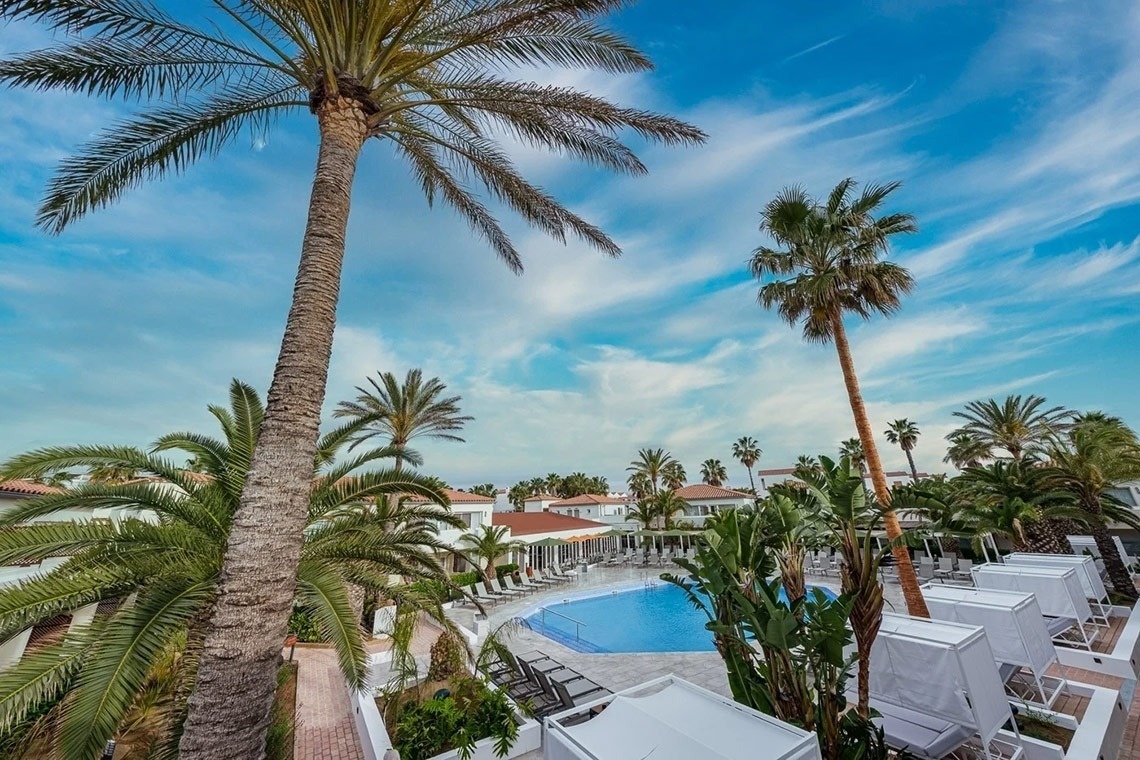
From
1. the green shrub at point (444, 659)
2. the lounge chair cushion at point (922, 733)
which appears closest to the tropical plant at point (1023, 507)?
the lounge chair cushion at point (922, 733)

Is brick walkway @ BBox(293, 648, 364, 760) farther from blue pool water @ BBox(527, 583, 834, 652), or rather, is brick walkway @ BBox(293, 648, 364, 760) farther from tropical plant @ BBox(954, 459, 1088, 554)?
tropical plant @ BBox(954, 459, 1088, 554)

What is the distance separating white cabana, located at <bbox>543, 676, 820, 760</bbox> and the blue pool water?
33.7 feet

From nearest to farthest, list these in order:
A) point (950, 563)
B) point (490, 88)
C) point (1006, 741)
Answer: point (1006, 741), point (490, 88), point (950, 563)

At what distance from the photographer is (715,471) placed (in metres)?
57.0

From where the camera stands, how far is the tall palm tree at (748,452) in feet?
163

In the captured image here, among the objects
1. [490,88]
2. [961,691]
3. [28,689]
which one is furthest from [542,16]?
[961,691]

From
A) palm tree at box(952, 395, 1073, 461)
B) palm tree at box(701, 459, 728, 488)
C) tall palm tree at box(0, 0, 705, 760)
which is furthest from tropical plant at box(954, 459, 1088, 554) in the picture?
palm tree at box(701, 459, 728, 488)

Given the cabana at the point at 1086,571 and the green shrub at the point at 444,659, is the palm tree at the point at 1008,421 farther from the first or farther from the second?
the green shrub at the point at 444,659

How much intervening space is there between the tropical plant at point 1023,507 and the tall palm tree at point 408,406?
23.9 m

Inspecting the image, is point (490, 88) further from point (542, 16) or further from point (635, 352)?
point (635, 352)

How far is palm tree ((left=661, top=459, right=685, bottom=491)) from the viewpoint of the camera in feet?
163

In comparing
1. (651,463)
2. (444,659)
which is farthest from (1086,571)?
(651,463)

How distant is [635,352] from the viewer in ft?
76.6

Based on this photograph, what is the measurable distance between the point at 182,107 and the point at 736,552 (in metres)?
10.3
